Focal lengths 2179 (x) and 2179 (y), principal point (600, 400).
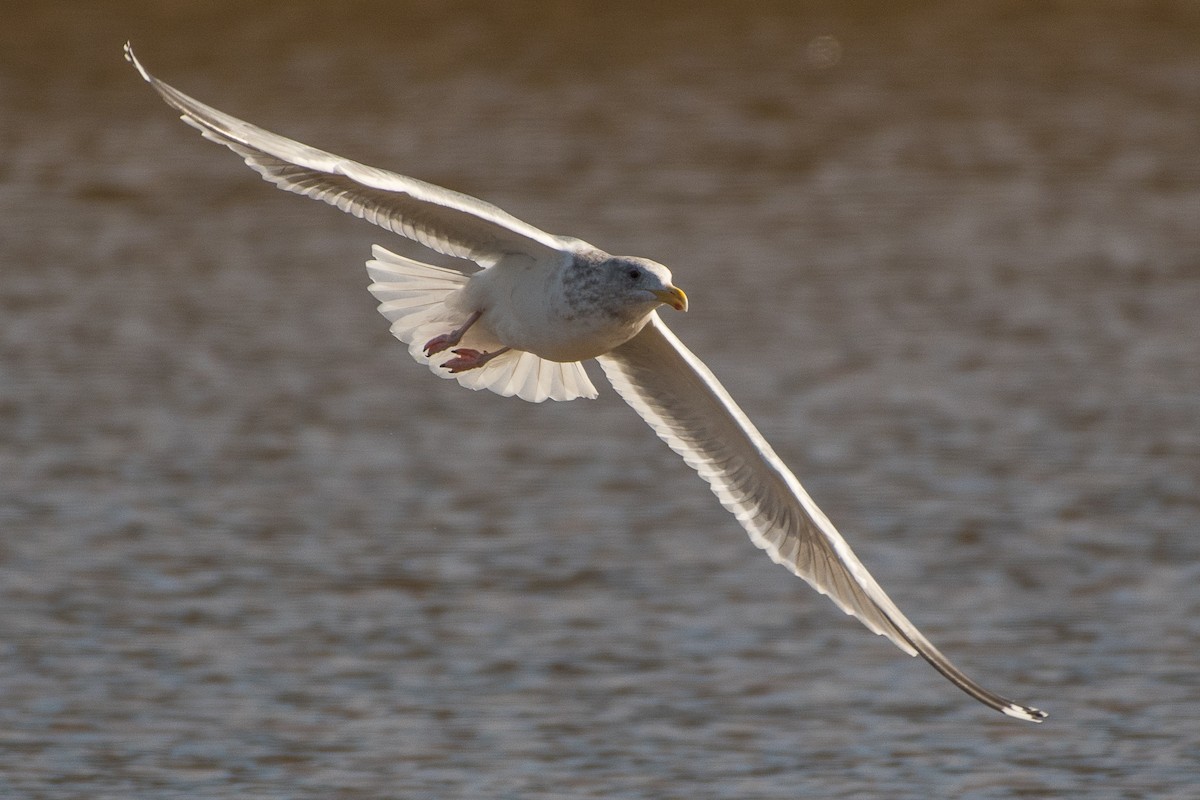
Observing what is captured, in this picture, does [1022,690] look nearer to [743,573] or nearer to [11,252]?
[743,573]

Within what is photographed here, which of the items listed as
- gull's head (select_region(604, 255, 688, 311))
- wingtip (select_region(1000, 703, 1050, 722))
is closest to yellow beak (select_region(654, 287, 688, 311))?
gull's head (select_region(604, 255, 688, 311))

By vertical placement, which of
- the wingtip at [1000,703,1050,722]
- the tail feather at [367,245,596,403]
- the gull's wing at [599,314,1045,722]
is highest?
the tail feather at [367,245,596,403]

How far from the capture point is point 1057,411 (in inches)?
531

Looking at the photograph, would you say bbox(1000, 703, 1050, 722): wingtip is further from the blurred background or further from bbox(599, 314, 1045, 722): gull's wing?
the blurred background

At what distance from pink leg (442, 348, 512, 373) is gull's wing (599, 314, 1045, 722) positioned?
56 centimetres

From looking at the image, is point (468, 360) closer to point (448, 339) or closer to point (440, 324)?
point (448, 339)

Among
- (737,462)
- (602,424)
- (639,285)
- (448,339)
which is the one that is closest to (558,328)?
(639,285)

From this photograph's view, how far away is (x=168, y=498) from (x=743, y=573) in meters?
3.15

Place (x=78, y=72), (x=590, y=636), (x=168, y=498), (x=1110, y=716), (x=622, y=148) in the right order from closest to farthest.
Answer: (x=1110, y=716), (x=590, y=636), (x=168, y=498), (x=622, y=148), (x=78, y=72)

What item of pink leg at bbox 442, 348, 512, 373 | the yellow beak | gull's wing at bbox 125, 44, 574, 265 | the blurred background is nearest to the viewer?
gull's wing at bbox 125, 44, 574, 265

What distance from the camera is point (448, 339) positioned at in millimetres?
7461

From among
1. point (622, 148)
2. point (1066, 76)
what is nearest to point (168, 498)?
point (622, 148)

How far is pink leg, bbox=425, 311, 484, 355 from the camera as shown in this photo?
7457 mm

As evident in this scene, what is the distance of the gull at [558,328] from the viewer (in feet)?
22.4
